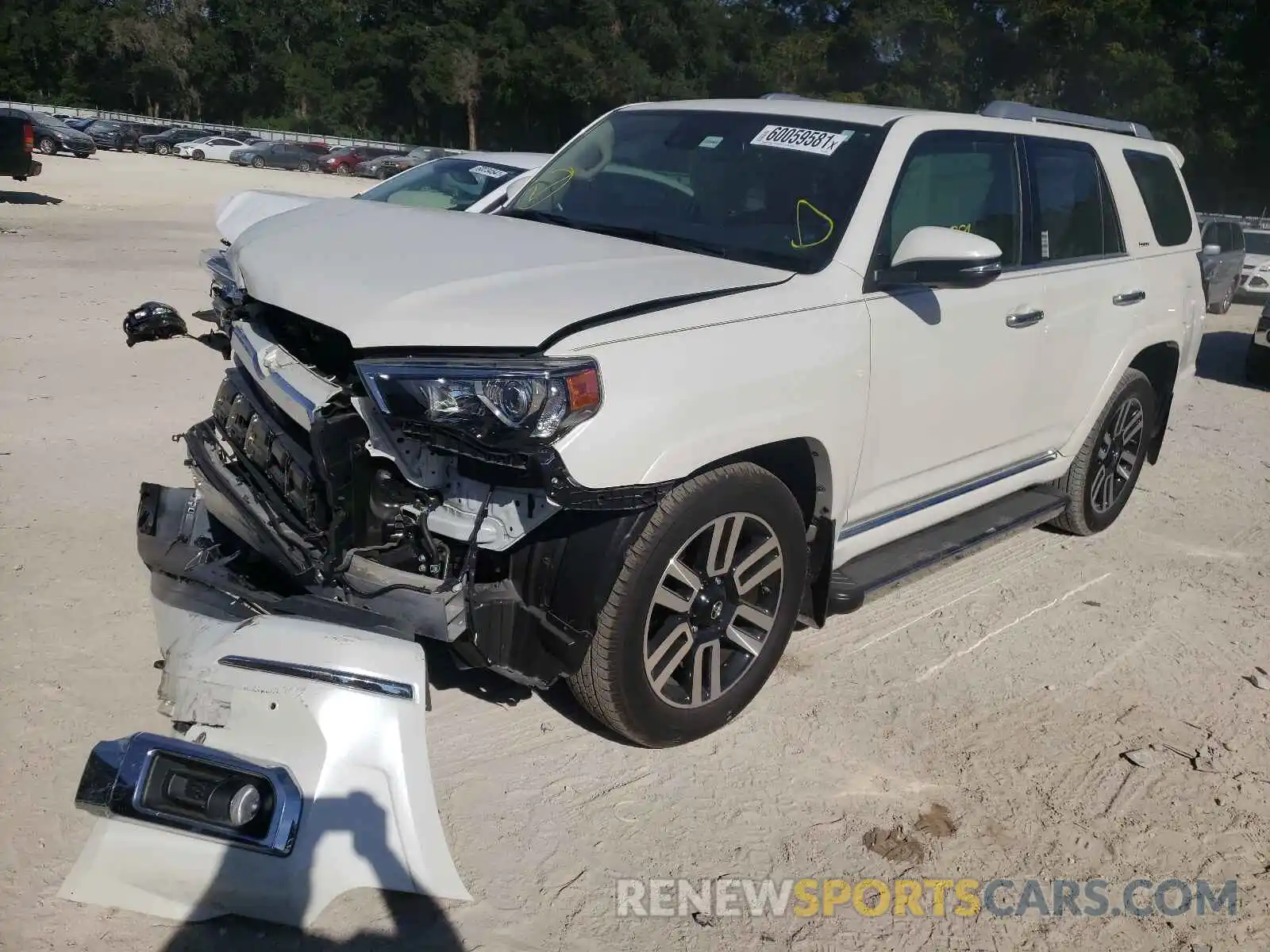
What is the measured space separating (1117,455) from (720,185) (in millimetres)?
2919

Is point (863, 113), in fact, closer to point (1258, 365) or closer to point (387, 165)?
point (1258, 365)

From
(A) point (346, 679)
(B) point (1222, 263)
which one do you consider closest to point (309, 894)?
(A) point (346, 679)

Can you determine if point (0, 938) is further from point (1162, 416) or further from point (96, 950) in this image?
point (1162, 416)

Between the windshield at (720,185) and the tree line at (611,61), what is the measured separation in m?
44.6

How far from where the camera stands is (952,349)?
4.30 metres

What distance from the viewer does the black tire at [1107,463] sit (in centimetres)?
570

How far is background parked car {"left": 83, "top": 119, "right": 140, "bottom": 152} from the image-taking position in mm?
49094

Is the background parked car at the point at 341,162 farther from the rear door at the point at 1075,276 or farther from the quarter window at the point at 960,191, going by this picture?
the quarter window at the point at 960,191

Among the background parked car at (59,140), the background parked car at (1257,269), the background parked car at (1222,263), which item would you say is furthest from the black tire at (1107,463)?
the background parked car at (59,140)

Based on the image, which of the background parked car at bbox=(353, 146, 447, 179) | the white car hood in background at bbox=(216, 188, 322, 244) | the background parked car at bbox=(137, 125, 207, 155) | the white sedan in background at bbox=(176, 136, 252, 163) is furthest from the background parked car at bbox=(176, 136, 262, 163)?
the white car hood in background at bbox=(216, 188, 322, 244)

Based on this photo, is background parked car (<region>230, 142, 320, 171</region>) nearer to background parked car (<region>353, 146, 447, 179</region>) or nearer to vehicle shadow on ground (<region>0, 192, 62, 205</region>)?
background parked car (<region>353, 146, 447, 179</region>)

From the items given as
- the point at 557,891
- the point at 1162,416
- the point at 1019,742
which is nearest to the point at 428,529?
the point at 557,891

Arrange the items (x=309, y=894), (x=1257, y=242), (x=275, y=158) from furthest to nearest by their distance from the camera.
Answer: (x=275, y=158)
(x=1257, y=242)
(x=309, y=894)

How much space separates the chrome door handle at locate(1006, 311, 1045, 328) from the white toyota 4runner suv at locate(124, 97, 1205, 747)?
0.06 feet
